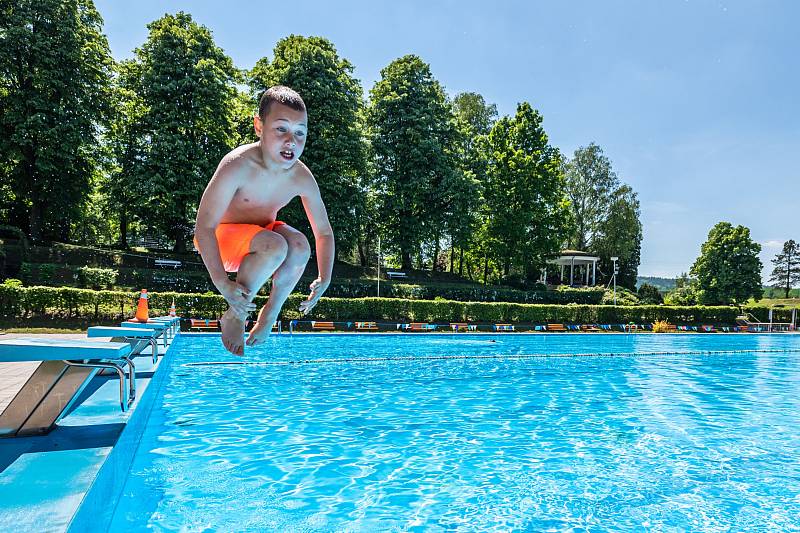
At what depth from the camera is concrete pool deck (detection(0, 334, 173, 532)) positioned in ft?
9.91

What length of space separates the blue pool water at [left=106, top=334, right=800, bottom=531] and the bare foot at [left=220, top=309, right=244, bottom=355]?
14.6 feet

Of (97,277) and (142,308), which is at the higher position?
(97,277)

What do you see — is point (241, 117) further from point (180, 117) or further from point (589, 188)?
point (589, 188)

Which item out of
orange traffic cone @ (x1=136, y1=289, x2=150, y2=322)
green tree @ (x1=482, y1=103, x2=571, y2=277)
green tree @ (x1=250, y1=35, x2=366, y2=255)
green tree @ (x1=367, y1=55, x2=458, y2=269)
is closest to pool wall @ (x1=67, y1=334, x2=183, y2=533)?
orange traffic cone @ (x1=136, y1=289, x2=150, y2=322)

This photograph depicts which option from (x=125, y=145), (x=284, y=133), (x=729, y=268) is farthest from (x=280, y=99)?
(x=729, y=268)

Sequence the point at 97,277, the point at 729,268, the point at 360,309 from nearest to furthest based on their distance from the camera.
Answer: the point at 97,277
the point at 360,309
the point at 729,268

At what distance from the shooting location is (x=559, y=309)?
33688 mm

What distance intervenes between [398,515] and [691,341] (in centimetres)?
2781

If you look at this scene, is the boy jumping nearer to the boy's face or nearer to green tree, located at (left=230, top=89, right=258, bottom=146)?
the boy's face

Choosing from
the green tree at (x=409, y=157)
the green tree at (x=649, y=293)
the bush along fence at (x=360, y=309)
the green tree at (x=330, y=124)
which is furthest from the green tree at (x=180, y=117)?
the green tree at (x=649, y=293)

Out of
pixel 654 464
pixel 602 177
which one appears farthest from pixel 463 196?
pixel 654 464

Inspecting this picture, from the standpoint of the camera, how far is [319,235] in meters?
1.54

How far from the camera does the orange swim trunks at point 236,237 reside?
1.35 meters

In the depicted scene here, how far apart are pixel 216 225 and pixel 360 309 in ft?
90.3
